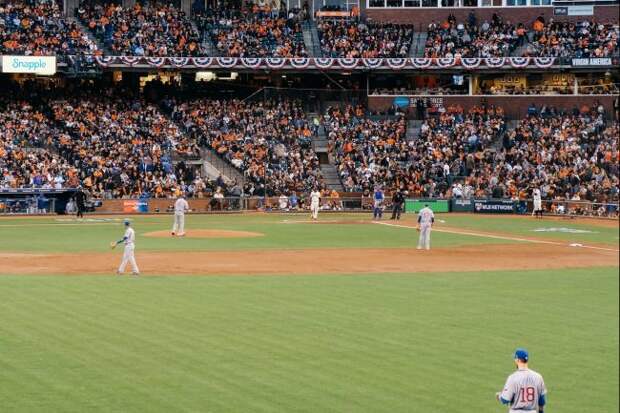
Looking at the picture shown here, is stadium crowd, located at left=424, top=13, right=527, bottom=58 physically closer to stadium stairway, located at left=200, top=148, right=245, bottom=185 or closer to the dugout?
stadium stairway, located at left=200, top=148, right=245, bottom=185

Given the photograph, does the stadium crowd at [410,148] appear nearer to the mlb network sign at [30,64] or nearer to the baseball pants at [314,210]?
the baseball pants at [314,210]

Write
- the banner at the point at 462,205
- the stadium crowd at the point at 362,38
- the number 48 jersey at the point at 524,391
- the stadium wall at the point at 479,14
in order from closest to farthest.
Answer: the number 48 jersey at the point at 524,391 < the banner at the point at 462,205 < the stadium crowd at the point at 362,38 < the stadium wall at the point at 479,14

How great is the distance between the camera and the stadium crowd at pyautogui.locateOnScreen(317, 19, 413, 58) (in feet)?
248

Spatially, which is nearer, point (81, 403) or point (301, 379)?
point (81, 403)

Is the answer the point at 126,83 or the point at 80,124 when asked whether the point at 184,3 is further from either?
the point at 80,124

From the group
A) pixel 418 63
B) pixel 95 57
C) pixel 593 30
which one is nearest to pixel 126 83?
pixel 95 57

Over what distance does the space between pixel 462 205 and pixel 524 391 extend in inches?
2191

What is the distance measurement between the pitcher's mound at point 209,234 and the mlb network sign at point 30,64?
21663mm

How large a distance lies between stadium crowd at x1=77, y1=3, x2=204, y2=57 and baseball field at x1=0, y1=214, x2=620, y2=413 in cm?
3034

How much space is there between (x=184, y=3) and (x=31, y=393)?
63.4 m

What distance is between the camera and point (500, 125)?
72.5 m

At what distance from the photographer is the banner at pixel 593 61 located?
73.4 meters

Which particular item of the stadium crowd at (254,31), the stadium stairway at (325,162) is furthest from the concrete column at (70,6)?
the stadium stairway at (325,162)

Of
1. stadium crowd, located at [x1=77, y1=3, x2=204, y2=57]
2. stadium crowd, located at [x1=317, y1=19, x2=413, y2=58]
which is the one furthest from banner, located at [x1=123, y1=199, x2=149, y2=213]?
stadium crowd, located at [x1=317, y1=19, x2=413, y2=58]
